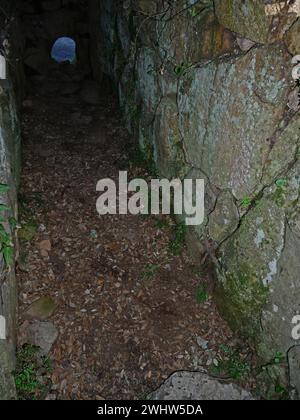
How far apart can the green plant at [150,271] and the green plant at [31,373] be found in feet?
3.59

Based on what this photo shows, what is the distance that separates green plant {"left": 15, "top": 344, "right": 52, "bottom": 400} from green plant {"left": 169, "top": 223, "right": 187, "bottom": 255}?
1502 millimetres

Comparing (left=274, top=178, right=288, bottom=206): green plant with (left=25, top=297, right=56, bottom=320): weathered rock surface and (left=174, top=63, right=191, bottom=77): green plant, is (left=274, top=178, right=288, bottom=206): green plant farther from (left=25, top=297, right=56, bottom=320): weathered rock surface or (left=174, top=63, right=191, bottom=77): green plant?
(left=25, top=297, right=56, bottom=320): weathered rock surface

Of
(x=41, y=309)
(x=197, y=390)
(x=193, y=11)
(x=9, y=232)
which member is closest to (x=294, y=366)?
(x=197, y=390)

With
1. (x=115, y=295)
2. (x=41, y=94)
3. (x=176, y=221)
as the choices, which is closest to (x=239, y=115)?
(x=176, y=221)

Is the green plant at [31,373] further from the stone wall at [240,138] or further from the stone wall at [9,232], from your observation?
the stone wall at [240,138]

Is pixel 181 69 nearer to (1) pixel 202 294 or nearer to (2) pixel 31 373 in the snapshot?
(1) pixel 202 294

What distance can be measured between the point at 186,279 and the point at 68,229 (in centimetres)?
130

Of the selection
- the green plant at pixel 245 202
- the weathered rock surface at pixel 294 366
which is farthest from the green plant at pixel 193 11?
the weathered rock surface at pixel 294 366

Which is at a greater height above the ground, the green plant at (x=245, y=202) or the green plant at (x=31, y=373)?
the green plant at (x=245, y=202)

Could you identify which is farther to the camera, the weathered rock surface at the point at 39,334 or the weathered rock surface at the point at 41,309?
the weathered rock surface at the point at 41,309

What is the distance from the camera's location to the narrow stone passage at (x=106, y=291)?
322 centimetres
